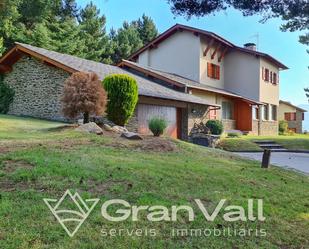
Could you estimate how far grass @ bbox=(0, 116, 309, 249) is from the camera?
4.46m

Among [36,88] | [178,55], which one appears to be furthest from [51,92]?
[178,55]

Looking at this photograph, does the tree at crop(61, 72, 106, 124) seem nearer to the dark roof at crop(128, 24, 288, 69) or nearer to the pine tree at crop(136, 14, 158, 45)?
the dark roof at crop(128, 24, 288, 69)

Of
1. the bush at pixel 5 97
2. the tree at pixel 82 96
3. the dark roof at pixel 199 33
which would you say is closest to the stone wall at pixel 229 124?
the dark roof at pixel 199 33

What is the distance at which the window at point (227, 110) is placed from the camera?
3231 centimetres

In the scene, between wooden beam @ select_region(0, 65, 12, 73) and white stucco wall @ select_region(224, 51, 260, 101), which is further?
white stucco wall @ select_region(224, 51, 260, 101)

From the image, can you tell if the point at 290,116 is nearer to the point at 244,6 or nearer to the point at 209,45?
the point at 209,45

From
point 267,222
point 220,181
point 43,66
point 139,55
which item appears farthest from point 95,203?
point 139,55

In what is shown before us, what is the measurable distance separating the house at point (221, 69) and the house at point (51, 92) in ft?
18.1

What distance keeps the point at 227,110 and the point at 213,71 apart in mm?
3475

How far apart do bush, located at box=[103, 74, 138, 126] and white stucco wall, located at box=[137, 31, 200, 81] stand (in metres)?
14.4

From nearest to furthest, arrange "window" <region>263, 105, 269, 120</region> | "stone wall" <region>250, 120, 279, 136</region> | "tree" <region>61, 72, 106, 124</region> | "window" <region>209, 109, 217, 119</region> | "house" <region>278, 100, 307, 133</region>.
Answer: "tree" <region>61, 72, 106, 124</region> → "window" <region>209, 109, 217, 119</region> → "stone wall" <region>250, 120, 279, 136</region> → "window" <region>263, 105, 269, 120</region> → "house" <region>278, 100, 307, 133</region>

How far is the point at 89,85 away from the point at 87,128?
99.5 inches

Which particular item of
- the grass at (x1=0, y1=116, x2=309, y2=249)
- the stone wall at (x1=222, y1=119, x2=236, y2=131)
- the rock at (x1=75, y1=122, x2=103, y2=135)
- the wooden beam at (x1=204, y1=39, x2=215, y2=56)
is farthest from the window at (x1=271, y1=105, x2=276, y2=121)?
the grass at (x1=0, y1=116, x2=309, y2=249)

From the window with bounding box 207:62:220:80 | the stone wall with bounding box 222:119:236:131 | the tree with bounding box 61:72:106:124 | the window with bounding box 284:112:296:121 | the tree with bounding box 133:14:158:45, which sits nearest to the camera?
the tree with bounding box 61:72:106:124
